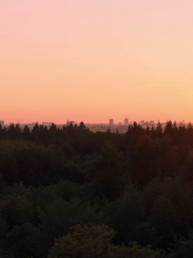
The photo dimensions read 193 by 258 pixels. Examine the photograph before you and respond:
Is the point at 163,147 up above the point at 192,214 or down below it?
above

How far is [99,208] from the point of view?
40281 mm

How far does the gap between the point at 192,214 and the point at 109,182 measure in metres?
18.5

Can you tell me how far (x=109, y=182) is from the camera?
5222 centimetres

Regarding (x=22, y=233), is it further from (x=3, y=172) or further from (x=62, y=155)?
(x=62, y=155)

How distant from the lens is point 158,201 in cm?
3444

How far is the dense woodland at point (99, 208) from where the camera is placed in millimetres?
22109

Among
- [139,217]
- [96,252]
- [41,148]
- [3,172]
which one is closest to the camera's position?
[96,252]

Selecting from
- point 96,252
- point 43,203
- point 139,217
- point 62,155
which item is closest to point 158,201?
point 139,217

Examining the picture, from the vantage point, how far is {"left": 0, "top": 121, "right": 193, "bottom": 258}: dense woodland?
22109mm

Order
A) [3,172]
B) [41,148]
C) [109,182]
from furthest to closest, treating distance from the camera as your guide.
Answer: [41,148], [3,172], [109,182]

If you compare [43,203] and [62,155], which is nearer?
[43,203]

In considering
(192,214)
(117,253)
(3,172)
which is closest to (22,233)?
(117,253)

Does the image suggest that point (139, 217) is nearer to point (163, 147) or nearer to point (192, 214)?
point (192, 214)

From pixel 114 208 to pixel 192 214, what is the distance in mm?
7926
